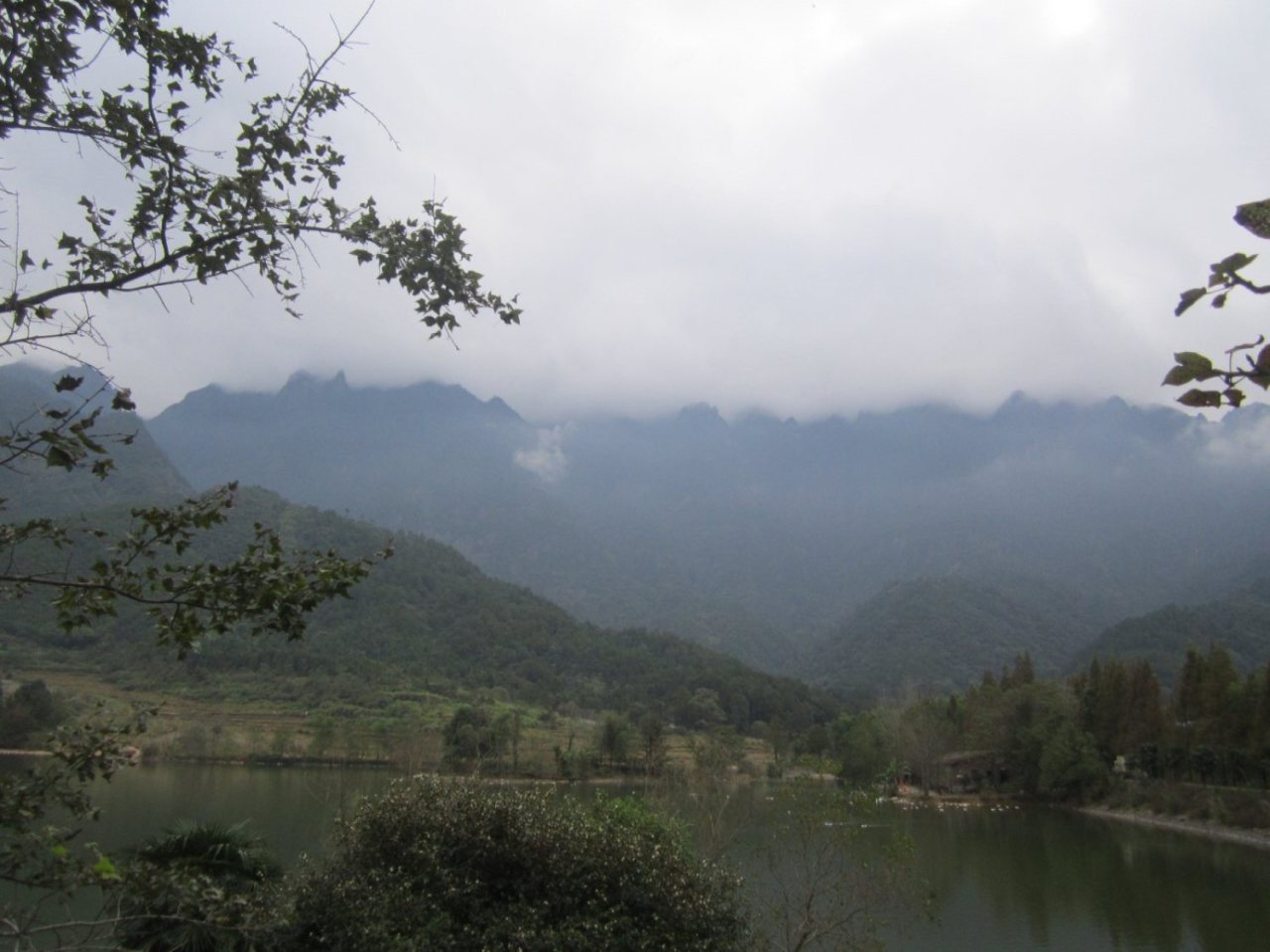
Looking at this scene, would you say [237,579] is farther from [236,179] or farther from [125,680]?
[125,680]

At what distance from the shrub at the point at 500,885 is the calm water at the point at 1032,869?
5.04 meters

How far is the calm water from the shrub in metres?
→ 5.04

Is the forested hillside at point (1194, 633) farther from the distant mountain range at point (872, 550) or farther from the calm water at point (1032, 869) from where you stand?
the calm water at point (1032, 869)

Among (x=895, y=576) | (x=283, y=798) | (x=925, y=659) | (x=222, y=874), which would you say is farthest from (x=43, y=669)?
(x=895, y=576)

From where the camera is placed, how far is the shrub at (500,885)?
730 cm

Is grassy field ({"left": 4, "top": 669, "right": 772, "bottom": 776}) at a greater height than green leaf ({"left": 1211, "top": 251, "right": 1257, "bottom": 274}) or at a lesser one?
lesser

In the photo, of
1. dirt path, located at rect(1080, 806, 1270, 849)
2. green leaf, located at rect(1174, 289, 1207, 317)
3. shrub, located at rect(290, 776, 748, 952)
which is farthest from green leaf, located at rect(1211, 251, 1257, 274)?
dirt path, located at rect(1080, 806, 1270, 849)

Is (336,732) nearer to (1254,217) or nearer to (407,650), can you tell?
(407,650)

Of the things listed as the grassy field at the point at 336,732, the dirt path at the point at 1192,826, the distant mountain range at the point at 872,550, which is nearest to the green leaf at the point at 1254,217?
the grassy field at the point at 336,732

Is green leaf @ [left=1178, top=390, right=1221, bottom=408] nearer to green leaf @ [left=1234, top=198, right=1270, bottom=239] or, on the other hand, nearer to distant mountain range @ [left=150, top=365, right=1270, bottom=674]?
green leaf @ [left=1234, top=198, right=1270, bottom=239]

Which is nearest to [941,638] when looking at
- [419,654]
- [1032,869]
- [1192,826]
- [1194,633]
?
[1194,633]

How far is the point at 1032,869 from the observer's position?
27.4m

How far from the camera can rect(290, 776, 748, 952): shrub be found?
7297 millimetres

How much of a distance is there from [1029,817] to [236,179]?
4942cm
